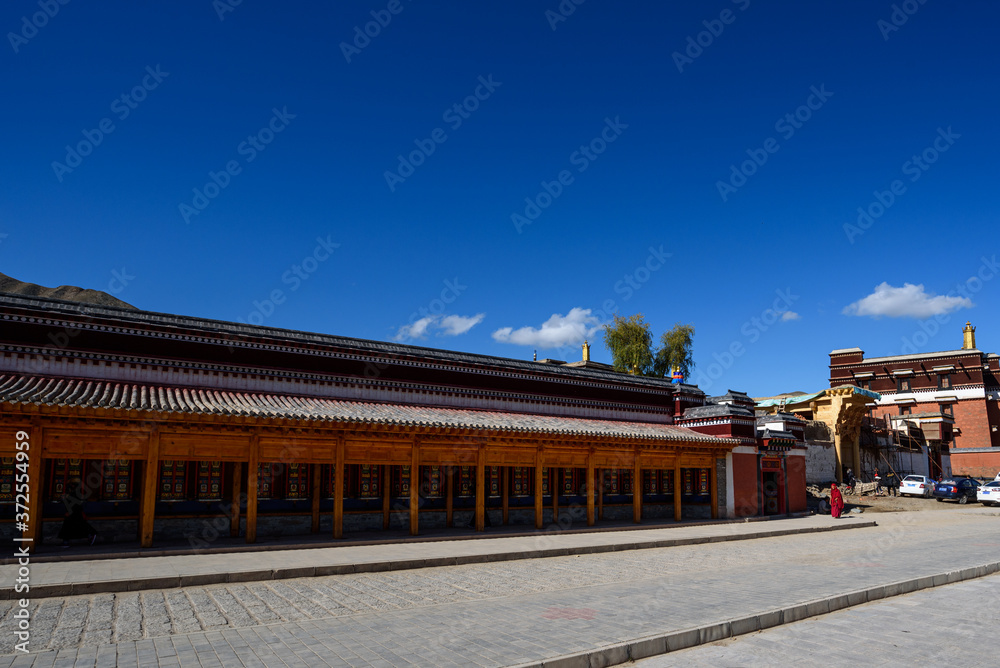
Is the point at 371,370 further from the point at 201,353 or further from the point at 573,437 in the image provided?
the point at 573,437

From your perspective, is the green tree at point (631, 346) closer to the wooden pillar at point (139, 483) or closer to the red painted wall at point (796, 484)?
the red painted wall at point (796, 484)

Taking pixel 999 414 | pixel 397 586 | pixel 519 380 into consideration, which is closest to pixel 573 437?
pixel 519 380

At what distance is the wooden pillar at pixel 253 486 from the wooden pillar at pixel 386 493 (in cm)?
408

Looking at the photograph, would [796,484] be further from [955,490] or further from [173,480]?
[173,480]

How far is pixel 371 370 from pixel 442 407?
263cm

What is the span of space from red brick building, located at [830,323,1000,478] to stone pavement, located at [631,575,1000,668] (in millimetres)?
42567

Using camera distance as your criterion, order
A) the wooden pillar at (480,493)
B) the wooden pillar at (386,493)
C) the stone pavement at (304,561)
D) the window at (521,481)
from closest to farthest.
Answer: the stone pavement at (304,561), the wooden pillar at (480,493), the wooden pillar at (386,493), the window at (521,481)

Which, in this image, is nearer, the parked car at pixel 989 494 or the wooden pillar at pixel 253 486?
the wooden pillar at pixel 253 486

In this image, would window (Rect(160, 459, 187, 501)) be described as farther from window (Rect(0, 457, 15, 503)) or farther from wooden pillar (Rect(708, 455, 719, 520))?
wooden pillar (Rect(708, 455, 719, 520))

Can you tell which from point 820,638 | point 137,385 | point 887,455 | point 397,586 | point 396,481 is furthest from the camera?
point 887,455

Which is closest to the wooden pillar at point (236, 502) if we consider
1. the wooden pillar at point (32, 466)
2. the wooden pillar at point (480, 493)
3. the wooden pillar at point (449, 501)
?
the wooden pillar at point (32, 466)

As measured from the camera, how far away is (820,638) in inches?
317

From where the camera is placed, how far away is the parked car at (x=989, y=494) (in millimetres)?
34844

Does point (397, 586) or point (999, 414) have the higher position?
point (999, 414)
